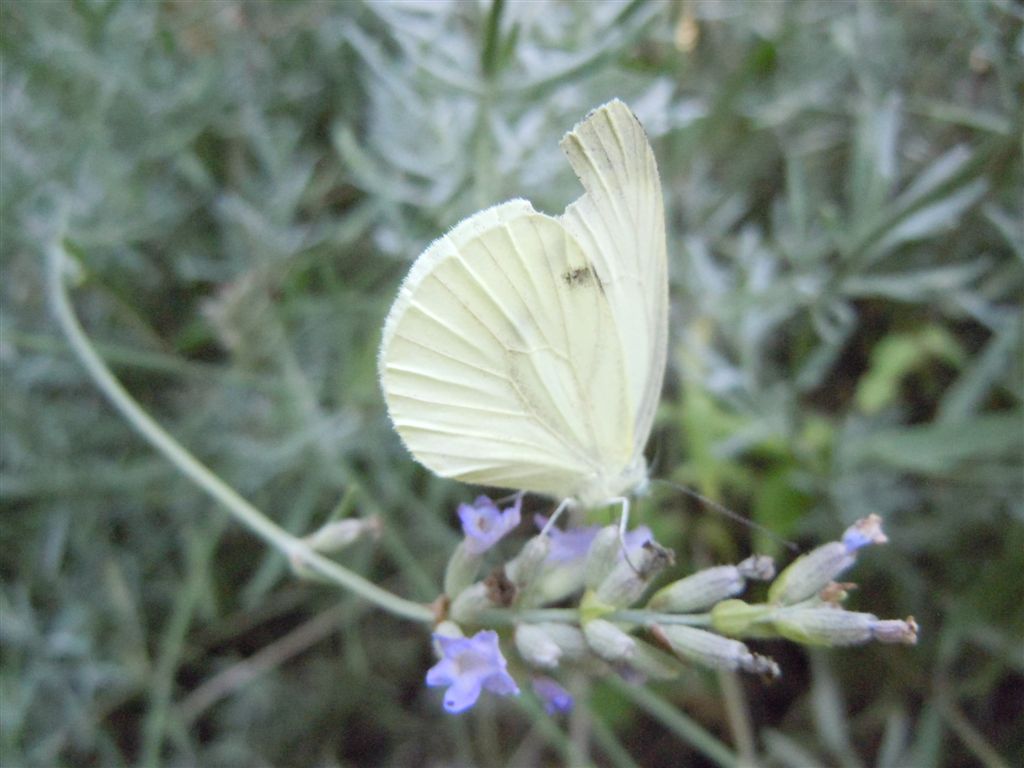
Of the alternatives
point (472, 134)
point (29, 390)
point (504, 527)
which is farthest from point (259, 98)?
point (504, 527)

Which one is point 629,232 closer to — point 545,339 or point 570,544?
point 545,339

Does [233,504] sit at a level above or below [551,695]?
above

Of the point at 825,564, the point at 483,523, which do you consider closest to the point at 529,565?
the point at 483,523

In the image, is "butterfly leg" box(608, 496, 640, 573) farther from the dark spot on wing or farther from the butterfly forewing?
the dark spot on wing

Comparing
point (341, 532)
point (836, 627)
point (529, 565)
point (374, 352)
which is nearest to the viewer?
point (836, 627)

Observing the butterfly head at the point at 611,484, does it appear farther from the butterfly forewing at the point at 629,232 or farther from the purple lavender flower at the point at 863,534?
the purple lavender flower at the point at 863,534

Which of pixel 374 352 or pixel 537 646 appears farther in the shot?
pixel 374 352

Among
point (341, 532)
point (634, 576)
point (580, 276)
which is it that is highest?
point (580, 276)
